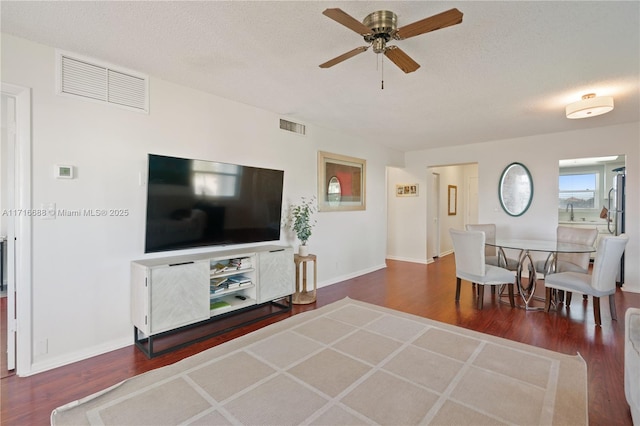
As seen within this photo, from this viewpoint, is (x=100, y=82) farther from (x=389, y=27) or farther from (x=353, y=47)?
(x=389, y=27)

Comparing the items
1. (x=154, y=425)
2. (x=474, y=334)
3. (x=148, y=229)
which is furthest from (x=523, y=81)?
(x=154, y=425)

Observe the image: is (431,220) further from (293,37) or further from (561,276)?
(293,37)

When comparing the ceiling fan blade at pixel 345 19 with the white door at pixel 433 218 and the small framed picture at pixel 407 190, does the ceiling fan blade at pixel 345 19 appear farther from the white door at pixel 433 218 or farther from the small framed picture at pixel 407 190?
the white door at pixel 433 218

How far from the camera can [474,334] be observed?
9.94 feet

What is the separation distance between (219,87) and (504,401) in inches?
143

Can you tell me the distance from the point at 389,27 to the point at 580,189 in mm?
7100

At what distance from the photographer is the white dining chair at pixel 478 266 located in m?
3.77

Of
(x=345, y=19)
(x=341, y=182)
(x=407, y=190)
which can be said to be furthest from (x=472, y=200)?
(x=345, y=19)

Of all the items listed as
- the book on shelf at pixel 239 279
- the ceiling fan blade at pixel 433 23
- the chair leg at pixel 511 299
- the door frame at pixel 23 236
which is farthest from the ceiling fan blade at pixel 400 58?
the chair leg at pixel 511 299

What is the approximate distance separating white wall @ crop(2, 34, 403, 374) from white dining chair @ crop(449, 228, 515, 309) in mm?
3015

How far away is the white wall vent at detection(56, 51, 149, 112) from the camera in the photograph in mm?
2525

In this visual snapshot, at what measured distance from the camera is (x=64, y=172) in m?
2.52

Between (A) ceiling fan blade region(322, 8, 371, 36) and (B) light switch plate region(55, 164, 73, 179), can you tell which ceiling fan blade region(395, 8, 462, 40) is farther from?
(B) light switch plate region(55, 164, 73, 179)

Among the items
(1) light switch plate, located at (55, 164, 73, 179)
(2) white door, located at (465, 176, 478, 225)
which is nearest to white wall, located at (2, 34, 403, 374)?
(1) light switch plate, located at (55, 164, 73, 179)
